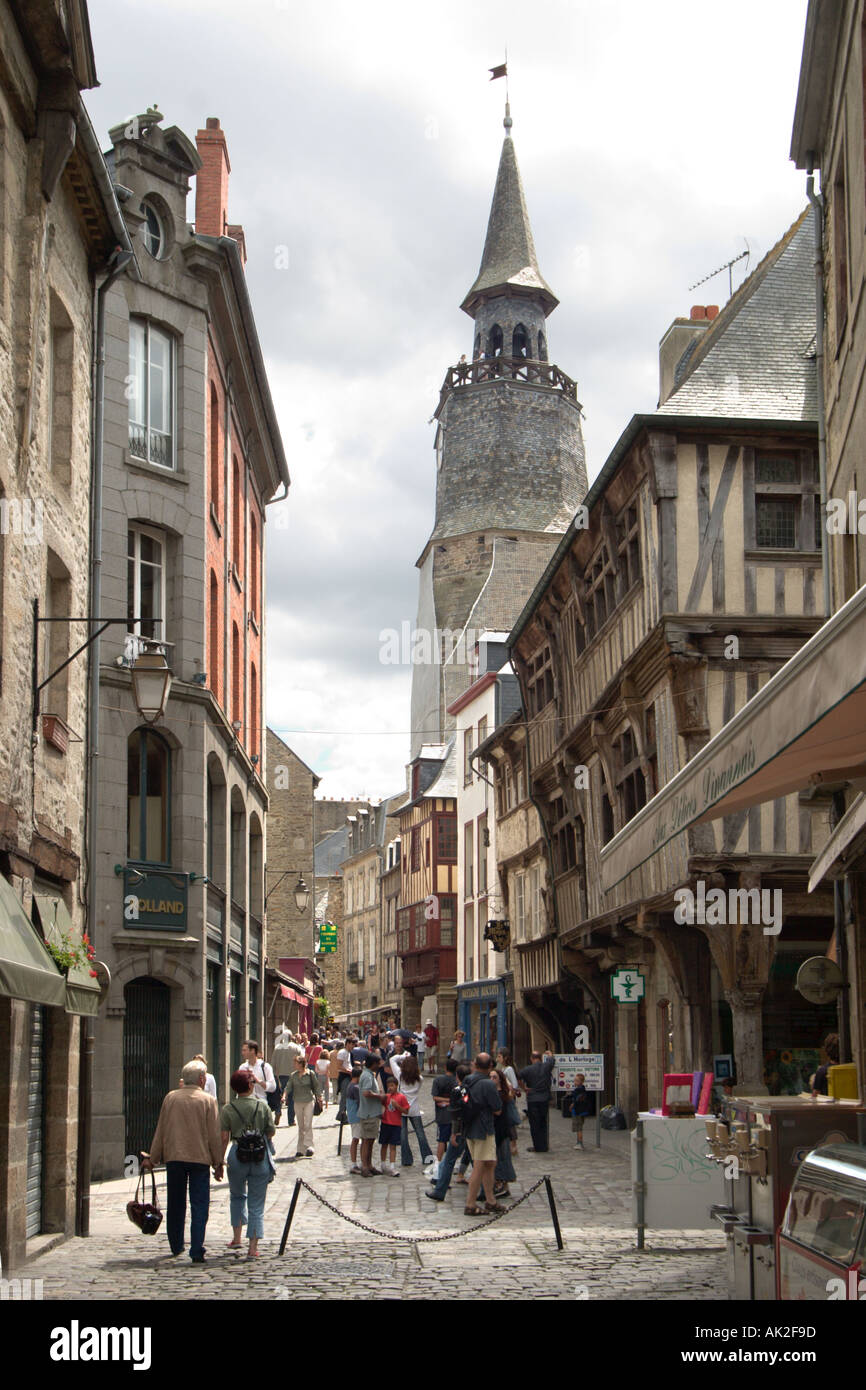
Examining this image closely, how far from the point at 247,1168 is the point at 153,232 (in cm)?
1450

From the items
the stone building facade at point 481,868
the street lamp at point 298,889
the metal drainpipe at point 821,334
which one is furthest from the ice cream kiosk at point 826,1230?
the street lamp at point 298,889

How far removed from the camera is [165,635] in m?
21.0

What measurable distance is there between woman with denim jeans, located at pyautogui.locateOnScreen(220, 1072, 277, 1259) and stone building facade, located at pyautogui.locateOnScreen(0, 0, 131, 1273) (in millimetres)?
1434

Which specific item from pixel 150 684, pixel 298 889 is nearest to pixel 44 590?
pixel 150 684

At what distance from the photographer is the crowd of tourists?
36.7 feet

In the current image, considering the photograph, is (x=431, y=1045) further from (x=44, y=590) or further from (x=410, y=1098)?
(x=44, y=590)

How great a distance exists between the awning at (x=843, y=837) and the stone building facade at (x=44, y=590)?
556 centimetres

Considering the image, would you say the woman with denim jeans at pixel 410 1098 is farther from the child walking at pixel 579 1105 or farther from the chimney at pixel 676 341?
the chimney at pixel 676 341

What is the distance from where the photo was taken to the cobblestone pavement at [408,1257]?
9.53m

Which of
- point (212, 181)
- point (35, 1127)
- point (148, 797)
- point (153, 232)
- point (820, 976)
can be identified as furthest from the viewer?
point (212, 181)

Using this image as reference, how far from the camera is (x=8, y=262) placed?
455 inches

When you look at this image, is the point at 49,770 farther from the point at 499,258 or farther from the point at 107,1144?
the point at 499,258

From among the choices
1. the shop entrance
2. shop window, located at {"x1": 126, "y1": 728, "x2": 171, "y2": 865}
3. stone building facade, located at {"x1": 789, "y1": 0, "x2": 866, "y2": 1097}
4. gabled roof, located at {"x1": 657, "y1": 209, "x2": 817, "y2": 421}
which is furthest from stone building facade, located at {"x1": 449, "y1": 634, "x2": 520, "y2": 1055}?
stone building facade, located at {"x1": 789, "y1": 0, "x2": 866, "y2": 1097}

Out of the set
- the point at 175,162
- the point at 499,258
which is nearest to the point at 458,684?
the point at 499,258
